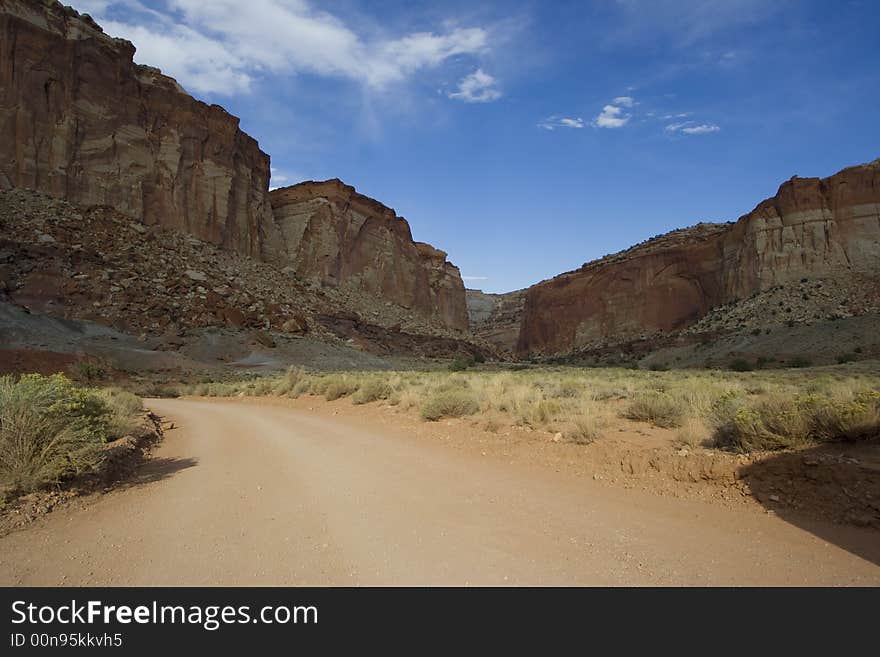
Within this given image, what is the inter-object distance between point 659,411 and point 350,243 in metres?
60.0

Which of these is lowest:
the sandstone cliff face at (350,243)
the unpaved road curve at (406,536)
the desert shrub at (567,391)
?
the unpaved road curve at (406,536)

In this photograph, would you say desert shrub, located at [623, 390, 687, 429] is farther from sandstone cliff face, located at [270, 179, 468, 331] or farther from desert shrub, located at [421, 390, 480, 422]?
sandstone cliff face, located at [270, 179, 468, 331]

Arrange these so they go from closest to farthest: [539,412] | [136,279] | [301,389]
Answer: [539,412]
[301,389]
[136,279]

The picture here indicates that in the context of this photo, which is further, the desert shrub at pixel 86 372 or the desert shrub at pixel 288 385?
the desert shrub at pixel 86 372

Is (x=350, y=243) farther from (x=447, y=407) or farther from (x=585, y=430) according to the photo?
(x=585, y=430)

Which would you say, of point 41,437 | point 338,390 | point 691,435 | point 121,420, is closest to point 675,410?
point 691,435

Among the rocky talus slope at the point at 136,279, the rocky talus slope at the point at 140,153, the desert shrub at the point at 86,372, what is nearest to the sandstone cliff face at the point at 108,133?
the rocky talus slope at the point at 140,153

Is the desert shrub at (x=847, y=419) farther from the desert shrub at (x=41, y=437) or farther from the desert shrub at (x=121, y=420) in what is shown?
the desert shrub at (x=121, y=420)

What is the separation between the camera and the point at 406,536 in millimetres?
3857

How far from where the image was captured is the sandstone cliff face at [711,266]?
154 feet

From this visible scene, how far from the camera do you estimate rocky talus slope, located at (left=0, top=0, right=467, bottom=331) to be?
125 ft

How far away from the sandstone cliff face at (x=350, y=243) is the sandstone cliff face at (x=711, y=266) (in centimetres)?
2139

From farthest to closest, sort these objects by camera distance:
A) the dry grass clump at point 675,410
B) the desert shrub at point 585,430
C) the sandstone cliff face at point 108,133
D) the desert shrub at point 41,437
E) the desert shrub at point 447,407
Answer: the sandstone cliff face at point 108,133 → the desert shrub at point 447,407 → the desert shrub at point 585,430 → the dry grass clump at point 675,410 → the desert shrub at point 41,437

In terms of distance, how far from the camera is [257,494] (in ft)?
16.8
